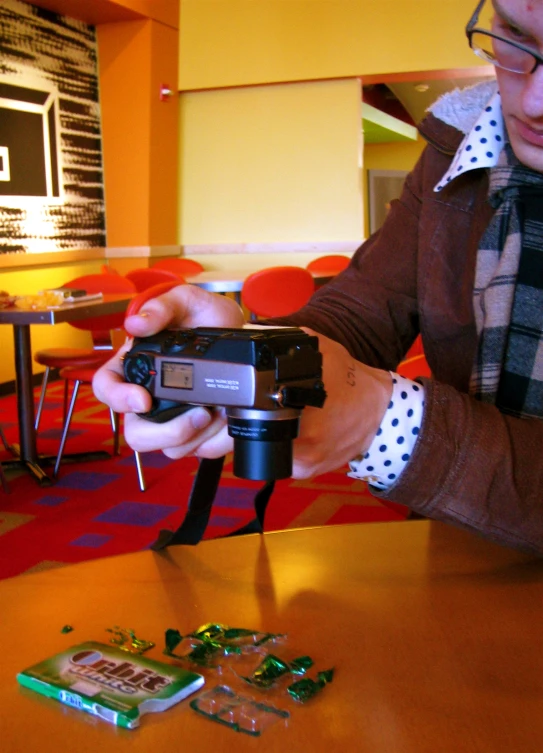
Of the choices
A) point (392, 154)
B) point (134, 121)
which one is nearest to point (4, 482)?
point (134, 121)

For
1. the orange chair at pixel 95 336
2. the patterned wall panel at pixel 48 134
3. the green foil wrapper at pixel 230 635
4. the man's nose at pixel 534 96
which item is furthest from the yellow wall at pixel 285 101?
the green foil wrapper at pixel 230 635

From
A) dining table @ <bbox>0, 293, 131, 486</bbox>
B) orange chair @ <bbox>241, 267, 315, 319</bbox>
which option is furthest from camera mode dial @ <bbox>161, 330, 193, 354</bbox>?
orange chair @ <bbox>241, 267, 315, 319</bbox>

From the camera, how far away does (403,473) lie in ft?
2.52

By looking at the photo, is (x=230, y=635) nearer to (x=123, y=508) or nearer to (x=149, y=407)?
(x=149, y=407)

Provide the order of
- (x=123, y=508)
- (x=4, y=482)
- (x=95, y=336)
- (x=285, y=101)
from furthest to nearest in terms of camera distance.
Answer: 1. (x=285, y=101)
2. (x=95, y=336)
3. (x=4, y=482)
4. (x=123, y=508)

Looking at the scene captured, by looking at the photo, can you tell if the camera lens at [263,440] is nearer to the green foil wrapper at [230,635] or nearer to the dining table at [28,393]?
the green foil wrapper at [230,635]

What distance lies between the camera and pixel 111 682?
599mm

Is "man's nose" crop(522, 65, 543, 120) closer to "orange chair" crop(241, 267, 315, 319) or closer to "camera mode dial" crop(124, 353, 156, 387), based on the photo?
"camera mode dial" crop(124, 353, 156, 387)

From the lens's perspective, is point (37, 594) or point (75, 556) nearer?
point (37, 594)

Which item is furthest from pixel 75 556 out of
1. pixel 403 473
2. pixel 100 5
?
pixel 100 5

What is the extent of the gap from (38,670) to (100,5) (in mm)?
6046

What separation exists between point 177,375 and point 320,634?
9.7 inches

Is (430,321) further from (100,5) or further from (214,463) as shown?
(100,5)

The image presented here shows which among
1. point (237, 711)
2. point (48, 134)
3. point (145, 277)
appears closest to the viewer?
point (237, 711)
